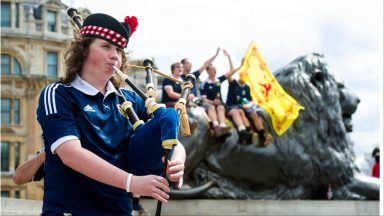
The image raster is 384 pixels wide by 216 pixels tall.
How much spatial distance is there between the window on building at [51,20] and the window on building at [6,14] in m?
2.72

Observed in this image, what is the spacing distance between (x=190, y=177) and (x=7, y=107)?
35007mm

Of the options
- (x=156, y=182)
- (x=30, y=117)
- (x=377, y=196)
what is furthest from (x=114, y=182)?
(x=30, y=117)

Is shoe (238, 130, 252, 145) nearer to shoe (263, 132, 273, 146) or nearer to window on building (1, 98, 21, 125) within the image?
shoe (263, 132, 273, 146)

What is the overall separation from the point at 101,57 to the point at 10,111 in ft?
146

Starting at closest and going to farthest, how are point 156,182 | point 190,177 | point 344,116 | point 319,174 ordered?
point 156,182, point 190,177, point 319,174, point 344,116

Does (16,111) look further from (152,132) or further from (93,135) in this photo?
(152,132)

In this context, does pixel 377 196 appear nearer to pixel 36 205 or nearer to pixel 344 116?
pixel 344 116

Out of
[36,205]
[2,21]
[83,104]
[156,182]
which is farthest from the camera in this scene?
[2,21]

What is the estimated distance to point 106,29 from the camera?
3699 millimetres

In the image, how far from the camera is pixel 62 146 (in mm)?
3416

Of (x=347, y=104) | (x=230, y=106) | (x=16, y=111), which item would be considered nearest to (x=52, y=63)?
(x=16, y=111)

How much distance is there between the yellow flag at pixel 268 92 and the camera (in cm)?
1398

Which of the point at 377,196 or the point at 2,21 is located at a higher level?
the point at 2,21

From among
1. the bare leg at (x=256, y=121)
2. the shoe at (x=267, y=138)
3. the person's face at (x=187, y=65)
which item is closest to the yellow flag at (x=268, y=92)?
the shoe at (x=267, y=138)
